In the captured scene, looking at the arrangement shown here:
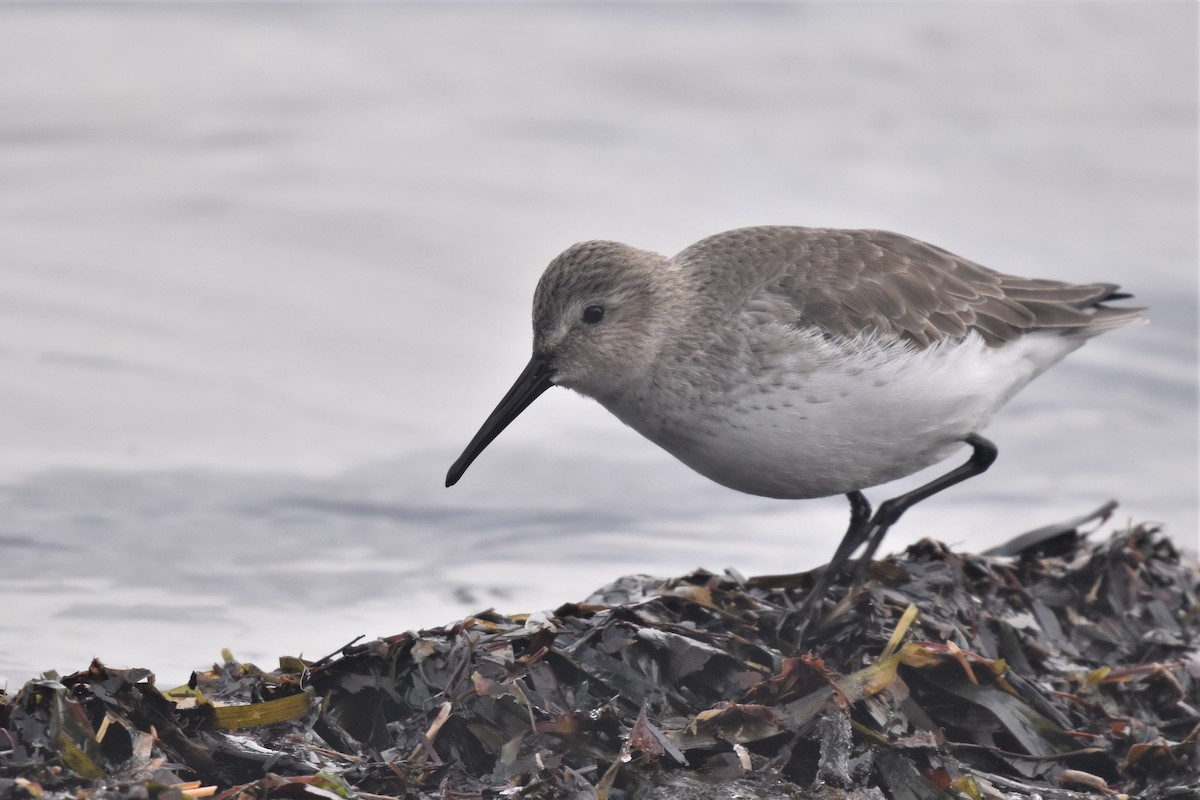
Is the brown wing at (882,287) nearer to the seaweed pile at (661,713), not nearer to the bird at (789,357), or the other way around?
the bird at (789,357)

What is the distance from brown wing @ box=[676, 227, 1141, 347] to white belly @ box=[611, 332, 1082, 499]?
0.19 m

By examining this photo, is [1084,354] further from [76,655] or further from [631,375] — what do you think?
[76,655]

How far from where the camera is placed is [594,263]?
5801mm

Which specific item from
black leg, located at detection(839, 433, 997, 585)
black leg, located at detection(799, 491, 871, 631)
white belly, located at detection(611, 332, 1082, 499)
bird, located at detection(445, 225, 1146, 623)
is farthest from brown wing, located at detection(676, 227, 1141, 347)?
black leg, located at detection(799, 491, 871, 631)

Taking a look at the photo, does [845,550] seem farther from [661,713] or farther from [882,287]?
[661,713]

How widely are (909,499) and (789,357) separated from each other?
1098 mm

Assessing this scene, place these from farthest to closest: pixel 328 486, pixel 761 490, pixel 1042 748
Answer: pixel 328 486 < pixel 761 490 < pixel 1042 748

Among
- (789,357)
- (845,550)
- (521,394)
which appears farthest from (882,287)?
(521,394)

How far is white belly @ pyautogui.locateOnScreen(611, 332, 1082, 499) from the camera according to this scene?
5.28m

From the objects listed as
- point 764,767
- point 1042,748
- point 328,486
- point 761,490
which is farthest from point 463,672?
point 328,486

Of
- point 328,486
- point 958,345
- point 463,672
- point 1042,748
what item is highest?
point 958,345

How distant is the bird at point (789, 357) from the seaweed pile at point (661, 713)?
1.64 feet

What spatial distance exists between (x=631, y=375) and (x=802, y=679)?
4.99ft

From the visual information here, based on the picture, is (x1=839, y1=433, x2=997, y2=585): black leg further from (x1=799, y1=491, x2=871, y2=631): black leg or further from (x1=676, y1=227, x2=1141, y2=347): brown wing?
(x1=676, y1=227, x2=1141, y2=347): brown wing
